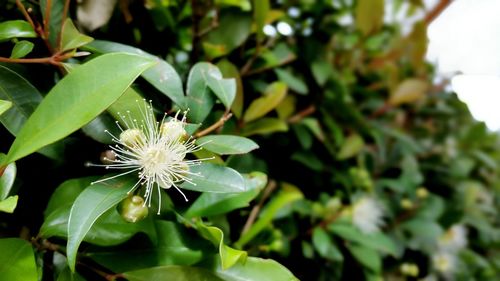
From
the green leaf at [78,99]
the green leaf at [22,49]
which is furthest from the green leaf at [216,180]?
the green leaf at [22,49]

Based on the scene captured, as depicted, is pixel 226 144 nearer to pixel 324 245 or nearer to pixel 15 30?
pixel 15 30

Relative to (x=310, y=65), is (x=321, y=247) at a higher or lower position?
lower

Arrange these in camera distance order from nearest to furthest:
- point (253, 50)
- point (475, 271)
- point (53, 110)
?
point (53, 110)
point (253, 50)
point (475, 271)

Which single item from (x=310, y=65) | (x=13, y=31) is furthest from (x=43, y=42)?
(x=310, y=65)

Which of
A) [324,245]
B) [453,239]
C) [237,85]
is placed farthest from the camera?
[453,239]

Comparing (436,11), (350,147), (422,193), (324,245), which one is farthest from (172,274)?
(436,11)

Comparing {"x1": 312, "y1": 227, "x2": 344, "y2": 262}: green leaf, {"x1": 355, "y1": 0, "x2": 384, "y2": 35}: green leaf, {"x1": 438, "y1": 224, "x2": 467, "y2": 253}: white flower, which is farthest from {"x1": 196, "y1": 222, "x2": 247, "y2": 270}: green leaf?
{"x1": 438, "y1": 224, "x2": 467, "y2": 253}: white flower

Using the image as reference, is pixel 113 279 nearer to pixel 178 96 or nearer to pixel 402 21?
pixel 178 96
